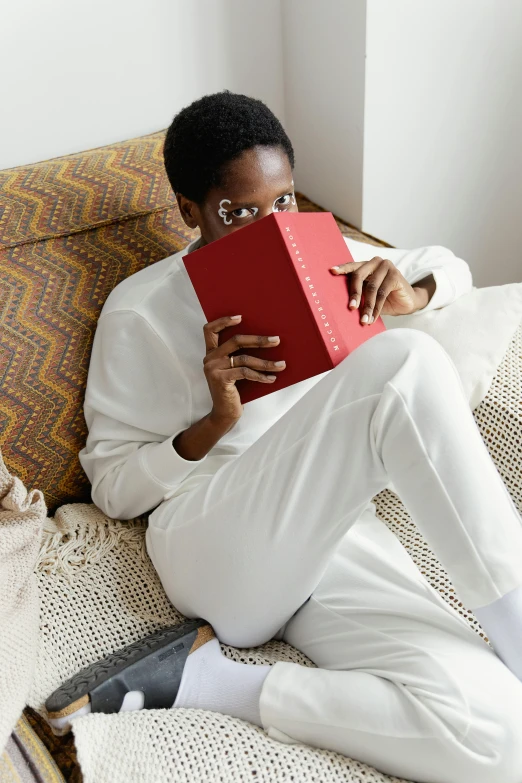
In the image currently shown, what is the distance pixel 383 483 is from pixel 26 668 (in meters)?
0.44

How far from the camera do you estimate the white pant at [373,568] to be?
0.76m

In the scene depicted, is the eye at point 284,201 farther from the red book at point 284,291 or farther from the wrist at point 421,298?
the wrist at point 421,298

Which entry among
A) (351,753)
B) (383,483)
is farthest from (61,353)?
(351,753)

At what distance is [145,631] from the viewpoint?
0.96 meters

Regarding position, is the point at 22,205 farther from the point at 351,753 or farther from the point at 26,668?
the point at 351,753

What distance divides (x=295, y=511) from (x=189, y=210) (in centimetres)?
44

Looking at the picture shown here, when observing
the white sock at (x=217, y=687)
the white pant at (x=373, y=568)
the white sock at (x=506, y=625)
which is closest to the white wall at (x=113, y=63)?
the white pant at (x=373, y=568)

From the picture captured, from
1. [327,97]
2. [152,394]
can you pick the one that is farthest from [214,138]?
[327,97]

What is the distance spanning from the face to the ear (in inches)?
0.9

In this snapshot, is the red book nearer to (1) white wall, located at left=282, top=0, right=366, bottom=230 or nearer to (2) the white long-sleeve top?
(2) the white long-sleeve top

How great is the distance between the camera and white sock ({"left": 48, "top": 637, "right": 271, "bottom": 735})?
0.86m

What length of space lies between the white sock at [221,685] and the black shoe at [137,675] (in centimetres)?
1

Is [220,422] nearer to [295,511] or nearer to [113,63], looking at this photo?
[295,511]

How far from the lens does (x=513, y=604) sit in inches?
30.3
